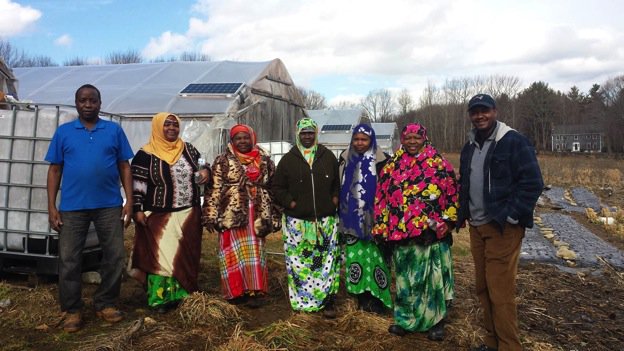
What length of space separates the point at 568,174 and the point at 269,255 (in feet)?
68.8

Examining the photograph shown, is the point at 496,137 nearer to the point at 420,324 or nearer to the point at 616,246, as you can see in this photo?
the point at 420,324

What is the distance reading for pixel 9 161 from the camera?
421cm

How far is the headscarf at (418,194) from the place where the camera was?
3.31 meters

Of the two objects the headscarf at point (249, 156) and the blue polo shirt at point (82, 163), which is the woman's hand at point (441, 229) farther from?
the blue polo shirt at point (82, 163)

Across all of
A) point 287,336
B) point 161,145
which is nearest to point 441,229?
point 287,336

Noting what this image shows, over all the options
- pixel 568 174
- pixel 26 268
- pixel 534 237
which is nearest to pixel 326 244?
pixel 26 268

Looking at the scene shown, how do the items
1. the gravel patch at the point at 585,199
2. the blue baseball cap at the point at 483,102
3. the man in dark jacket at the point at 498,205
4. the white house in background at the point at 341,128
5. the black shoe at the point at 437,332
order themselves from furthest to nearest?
the white house in background at the point at 341,128
the gravel patch at the point at 585,199
the black shoe at the point at 437,332
the blue baseball cap at the point at 483,102
the man in dark jacket at the point at 498,205

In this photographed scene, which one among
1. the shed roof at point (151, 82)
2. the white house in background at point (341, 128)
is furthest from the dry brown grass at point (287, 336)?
the white house in background at point (341, 128)

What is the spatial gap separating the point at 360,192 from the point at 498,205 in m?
1.16

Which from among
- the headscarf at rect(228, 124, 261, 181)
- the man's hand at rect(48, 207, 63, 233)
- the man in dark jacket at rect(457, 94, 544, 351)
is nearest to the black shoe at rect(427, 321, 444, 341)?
the man in dark jacket at rect(457, 94, 544, 351)

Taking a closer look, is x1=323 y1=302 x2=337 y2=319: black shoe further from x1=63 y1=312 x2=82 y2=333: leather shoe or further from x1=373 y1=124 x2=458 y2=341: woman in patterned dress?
x1=63 y1=312 x2=82 y2=333: leather shoe

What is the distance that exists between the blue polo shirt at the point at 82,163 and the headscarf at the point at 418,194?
2.16 m

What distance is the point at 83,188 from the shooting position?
11.2 feet

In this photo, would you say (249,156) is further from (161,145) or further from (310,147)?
(161,145)
